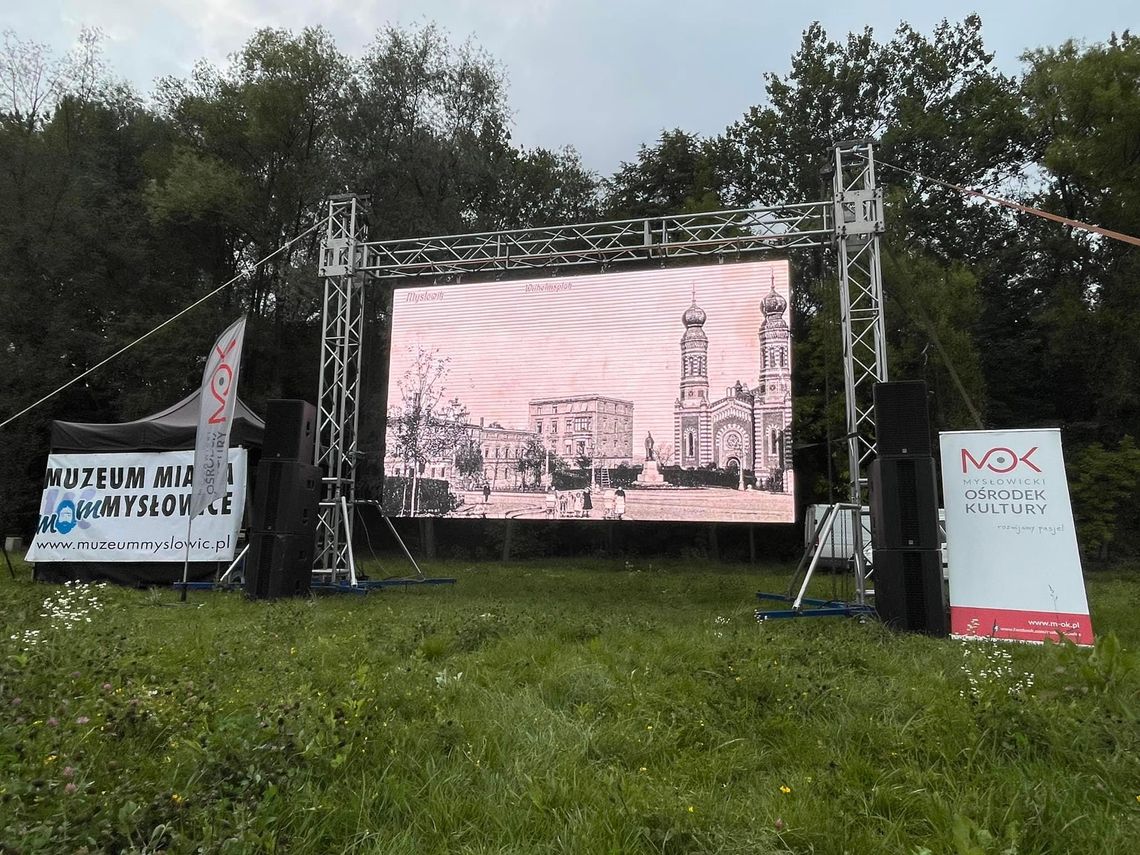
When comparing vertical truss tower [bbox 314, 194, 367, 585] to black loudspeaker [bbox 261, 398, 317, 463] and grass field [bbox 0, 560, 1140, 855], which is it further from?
grass field [bbox 0, 560, 1140, 855]

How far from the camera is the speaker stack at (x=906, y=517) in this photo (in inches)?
223

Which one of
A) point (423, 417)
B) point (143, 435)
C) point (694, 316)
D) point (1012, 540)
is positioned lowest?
point (1012, 540)

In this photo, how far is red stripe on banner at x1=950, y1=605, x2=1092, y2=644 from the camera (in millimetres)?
5022

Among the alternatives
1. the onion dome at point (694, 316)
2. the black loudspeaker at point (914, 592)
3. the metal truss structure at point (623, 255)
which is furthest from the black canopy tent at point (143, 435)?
the black loudspeaker at point (914, 592)

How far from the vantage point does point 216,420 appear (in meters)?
6.97

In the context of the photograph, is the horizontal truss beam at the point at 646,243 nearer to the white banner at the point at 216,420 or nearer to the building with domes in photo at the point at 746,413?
the building with domes in photo at the point at 746,413

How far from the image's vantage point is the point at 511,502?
8359 millimetres

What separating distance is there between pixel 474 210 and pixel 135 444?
1091cm

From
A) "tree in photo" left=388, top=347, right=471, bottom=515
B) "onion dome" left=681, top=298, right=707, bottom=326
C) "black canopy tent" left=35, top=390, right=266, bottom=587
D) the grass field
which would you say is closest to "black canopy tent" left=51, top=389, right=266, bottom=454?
"black canopy tent" left=35, top=390, right=266, bottom=587

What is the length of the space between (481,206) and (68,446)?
11.3m

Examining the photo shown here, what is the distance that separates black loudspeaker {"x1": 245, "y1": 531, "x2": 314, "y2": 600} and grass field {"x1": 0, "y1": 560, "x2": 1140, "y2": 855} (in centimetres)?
281

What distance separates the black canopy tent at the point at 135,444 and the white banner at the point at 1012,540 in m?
7.93

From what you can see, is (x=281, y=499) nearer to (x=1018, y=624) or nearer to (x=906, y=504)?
(x=906, y=504)

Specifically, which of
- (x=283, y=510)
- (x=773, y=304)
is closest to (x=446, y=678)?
(x=283, y=510)
